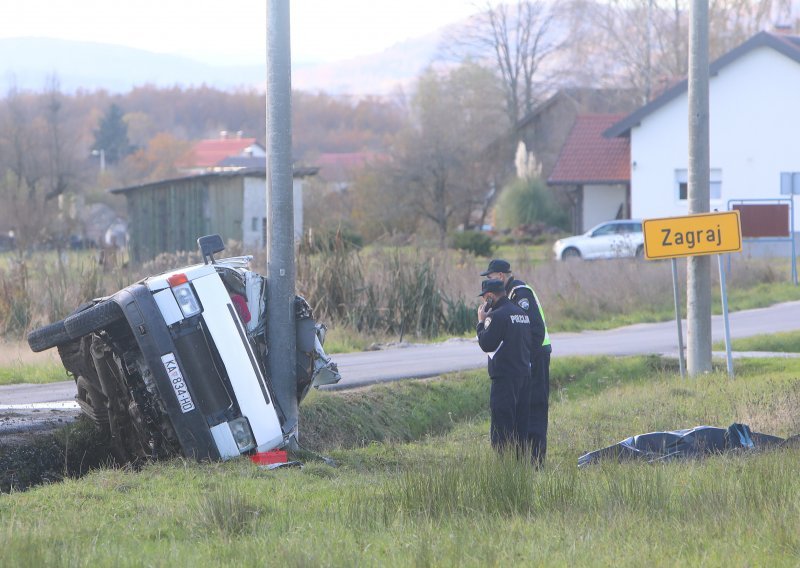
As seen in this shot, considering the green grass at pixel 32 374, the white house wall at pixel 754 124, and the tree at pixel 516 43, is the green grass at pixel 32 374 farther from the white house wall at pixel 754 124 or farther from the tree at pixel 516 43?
the tree at pixel 516 43

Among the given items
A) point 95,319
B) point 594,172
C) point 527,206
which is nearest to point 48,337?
point 95,319

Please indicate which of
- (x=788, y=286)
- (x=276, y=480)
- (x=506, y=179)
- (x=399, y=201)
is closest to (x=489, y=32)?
(x=506, y=179)

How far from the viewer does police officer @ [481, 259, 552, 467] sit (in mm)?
9750

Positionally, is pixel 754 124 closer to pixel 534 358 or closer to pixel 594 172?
pixel 594 172

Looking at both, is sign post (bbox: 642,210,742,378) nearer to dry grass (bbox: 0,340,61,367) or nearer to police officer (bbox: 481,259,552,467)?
police officer (bbox: 481,259,552,467)

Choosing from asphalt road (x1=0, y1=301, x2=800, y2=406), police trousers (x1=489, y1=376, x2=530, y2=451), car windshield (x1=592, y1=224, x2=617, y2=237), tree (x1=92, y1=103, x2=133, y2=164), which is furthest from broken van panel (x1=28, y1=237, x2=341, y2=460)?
tree (x1=92, y1=103, x2=133, y2=164)

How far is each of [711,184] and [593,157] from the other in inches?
333

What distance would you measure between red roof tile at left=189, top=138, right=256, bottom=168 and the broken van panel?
102935 millimetres

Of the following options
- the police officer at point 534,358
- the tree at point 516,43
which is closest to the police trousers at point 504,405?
the police officer at point 534,358

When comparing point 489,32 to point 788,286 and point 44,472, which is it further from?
point 44,472

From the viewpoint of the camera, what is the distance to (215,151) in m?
123

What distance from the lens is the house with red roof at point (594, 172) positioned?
49625 mm

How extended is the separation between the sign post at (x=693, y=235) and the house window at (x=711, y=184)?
1128 inches

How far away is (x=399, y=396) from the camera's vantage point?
44.7 feet
